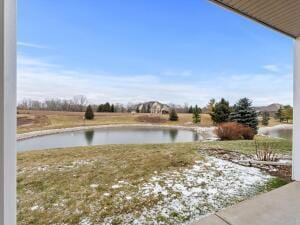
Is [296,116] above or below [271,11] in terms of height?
below

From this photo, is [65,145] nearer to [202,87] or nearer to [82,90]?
[82,90]

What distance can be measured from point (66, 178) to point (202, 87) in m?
3.07

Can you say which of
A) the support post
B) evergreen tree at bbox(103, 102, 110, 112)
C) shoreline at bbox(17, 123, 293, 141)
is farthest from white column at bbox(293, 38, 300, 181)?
evergreen tree at bbox(103, 102, 110, 112)

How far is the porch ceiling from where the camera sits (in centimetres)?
190

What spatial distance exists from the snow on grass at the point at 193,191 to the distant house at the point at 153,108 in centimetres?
117

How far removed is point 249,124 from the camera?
531 cm

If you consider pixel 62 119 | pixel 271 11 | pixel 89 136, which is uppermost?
pixel 271 11

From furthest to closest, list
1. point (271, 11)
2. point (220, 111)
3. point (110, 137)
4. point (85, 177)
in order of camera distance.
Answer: point (220, 111) → point (110, 137) → point (85, 177) → point (271, 11)

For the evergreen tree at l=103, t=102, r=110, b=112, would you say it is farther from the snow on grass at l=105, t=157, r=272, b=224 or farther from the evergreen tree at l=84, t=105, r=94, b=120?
the snow on grass at l=105, t=157, r=272, b=224

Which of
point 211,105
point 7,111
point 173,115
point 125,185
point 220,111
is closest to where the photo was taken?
point 7,111

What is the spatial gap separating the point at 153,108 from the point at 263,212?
8.16 ft

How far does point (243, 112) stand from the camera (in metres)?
5.04

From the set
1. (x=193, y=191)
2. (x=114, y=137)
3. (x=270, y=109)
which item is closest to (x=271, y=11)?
(x=193, y=191)

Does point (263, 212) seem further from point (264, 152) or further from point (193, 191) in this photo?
point (264, 152)
